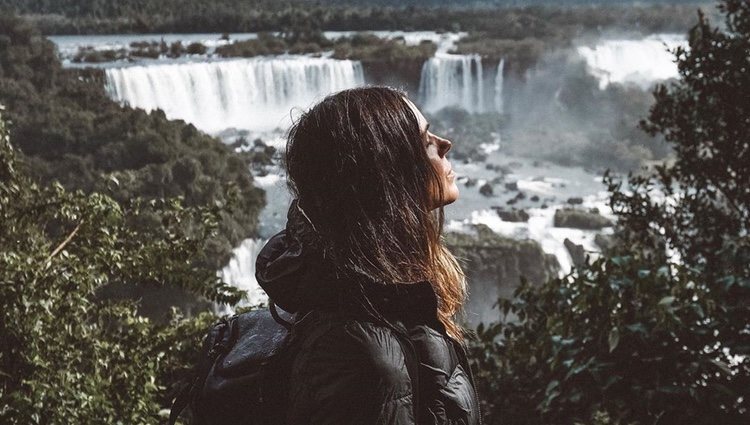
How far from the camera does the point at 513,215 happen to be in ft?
38.1

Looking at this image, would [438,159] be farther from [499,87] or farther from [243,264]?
[499,87]

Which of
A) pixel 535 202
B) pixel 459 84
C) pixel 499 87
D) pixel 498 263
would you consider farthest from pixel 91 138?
pixel 499 87

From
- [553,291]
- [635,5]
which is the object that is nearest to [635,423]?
[553,291]

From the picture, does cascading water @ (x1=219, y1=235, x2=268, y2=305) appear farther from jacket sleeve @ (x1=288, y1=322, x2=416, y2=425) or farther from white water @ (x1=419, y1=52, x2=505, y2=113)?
jacket sleeve @ (x1=288, y1=322, x2=416, y2=425)

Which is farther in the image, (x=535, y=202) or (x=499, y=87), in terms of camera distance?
(x=499, y=87)

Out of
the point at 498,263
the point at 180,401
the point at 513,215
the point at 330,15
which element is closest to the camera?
the point at 180,401

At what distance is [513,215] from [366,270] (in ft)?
34.7

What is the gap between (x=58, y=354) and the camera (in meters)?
2.50

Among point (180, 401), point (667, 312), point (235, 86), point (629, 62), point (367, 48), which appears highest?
point (180, 401)

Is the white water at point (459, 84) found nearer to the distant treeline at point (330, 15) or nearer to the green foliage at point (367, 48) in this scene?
the distant treeline at point (330, 15)

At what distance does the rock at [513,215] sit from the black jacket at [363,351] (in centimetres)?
1037

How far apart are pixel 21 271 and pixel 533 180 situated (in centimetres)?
1167

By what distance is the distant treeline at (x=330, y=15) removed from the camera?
9583 millimetres

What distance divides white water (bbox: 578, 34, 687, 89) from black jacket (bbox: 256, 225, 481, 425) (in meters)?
14.3
